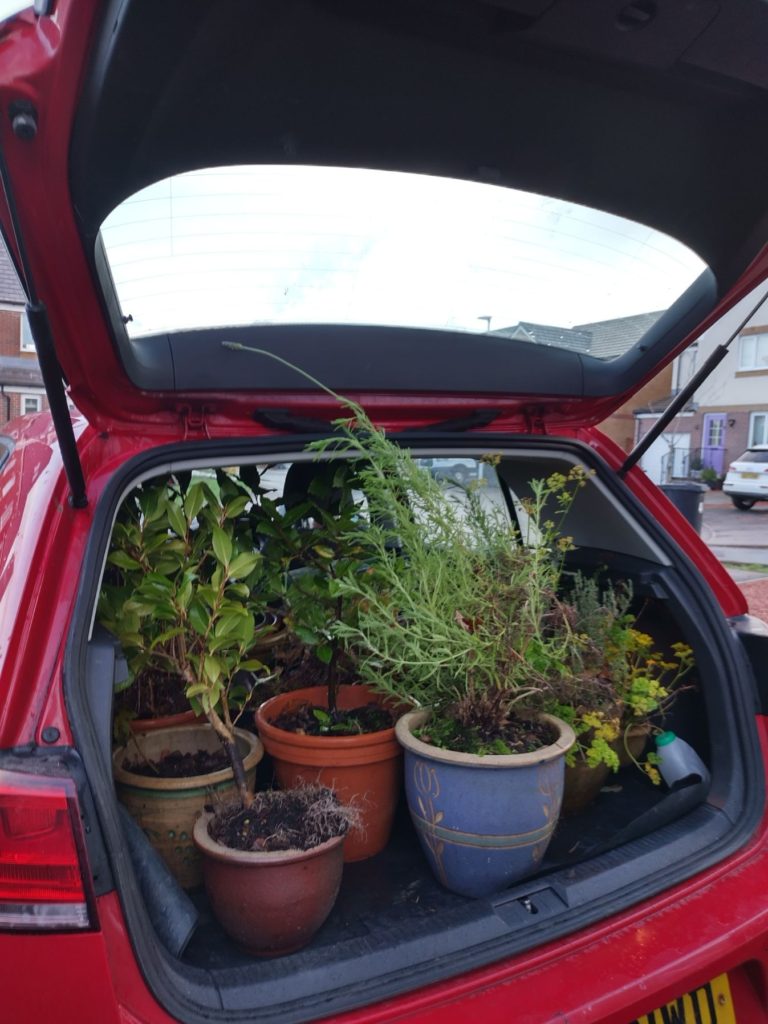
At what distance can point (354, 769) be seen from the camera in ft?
6.85

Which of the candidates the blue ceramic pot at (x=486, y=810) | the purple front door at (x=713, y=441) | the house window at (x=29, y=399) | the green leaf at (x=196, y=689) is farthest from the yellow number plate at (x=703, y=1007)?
the purple front door at (x=713, y=441)

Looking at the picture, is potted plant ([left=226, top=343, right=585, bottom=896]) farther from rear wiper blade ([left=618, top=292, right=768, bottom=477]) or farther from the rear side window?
the rear side window

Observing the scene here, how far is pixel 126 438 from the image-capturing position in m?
1.82

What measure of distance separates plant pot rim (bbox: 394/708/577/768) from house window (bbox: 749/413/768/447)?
2894 centimetres

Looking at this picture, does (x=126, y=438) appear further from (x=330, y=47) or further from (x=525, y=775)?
(x=525, y=775)

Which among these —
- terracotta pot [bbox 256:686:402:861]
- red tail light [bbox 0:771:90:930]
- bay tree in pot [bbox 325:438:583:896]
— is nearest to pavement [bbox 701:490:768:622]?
bay tree in pot [bbox 325:438:583:896]

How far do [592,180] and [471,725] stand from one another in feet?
4.54

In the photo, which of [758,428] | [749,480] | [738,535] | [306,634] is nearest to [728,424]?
[758,428]

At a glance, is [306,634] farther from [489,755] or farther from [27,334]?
[27,334]

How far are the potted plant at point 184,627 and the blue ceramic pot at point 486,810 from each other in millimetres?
485

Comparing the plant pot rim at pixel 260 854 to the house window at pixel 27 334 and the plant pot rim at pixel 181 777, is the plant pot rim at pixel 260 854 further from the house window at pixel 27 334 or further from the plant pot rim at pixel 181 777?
the house window at pixel 27 334

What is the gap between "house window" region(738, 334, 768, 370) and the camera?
25.2m

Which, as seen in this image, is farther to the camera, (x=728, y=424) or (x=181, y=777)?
(x=728, y=424)

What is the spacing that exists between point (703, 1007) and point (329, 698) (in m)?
1.29
